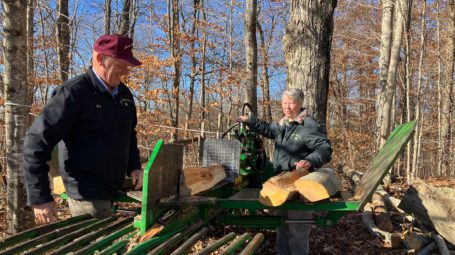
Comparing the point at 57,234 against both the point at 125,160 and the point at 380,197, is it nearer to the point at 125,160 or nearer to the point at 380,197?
the point at 125,160

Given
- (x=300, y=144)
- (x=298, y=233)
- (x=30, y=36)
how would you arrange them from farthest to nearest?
(x=30, y=36), (x=300, y=144), (x=298, y=233)

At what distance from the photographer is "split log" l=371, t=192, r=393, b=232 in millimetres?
5922

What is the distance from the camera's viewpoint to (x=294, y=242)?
425 centimetres

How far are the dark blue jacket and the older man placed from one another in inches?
78.2

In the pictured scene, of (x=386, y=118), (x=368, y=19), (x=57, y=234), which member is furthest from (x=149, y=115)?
(x=368, y=19)

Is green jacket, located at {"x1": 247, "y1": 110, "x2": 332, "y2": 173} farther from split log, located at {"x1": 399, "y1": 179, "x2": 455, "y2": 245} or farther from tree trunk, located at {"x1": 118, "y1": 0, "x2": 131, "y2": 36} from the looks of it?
tree trunk, located at {"x1": 118, "y1": 0, "x2": 131, "y2": 36}

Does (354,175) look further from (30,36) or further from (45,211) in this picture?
(30,36)

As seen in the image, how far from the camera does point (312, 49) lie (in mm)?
6379

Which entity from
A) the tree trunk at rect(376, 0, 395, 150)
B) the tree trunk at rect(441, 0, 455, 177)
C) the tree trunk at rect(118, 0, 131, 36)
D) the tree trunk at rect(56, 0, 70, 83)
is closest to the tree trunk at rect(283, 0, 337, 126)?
the tree trunk at rect(376, 0, 395, 150)

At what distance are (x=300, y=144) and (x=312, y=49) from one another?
2.26 m

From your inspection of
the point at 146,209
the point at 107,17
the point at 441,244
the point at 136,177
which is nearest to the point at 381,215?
the point at 441,244

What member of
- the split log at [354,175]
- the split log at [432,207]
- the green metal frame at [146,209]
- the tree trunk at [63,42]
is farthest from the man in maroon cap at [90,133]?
the tree trunk at [63,42]

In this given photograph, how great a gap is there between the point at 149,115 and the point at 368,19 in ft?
64.4

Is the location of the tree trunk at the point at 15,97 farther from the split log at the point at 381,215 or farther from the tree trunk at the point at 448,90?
the tree trunk at the point at 448,90
